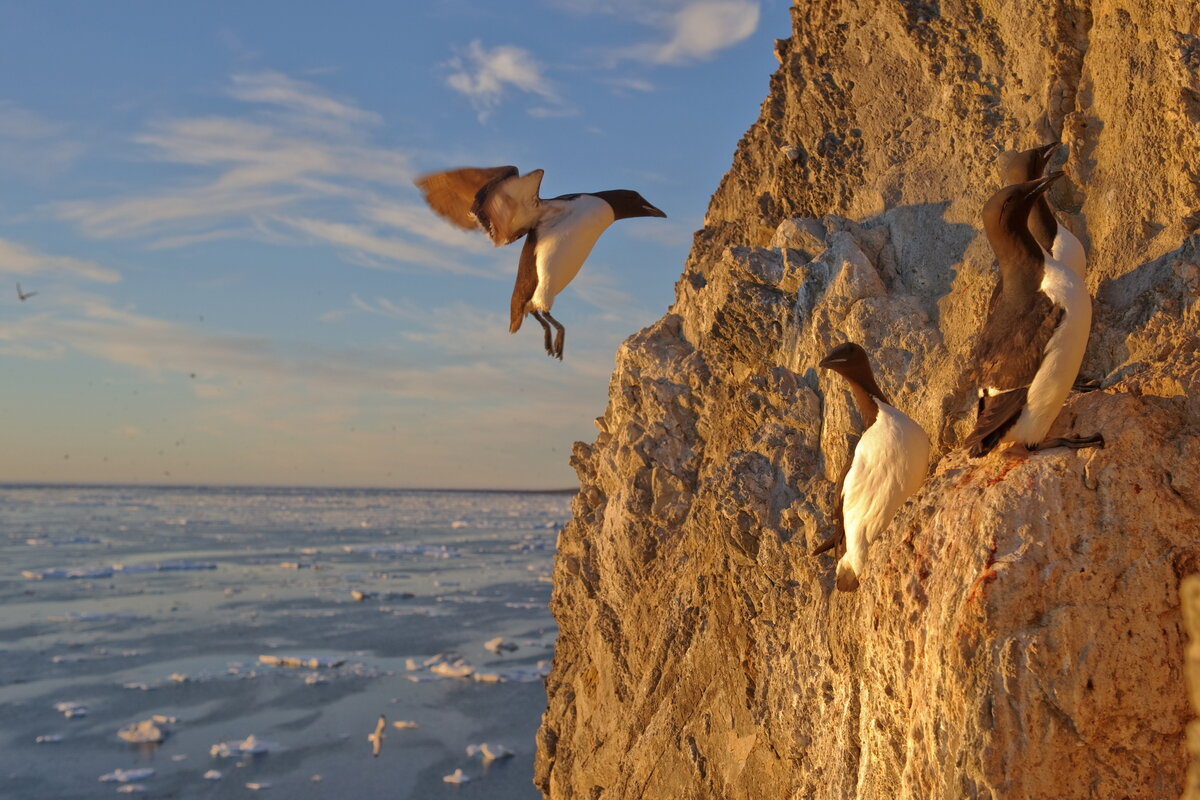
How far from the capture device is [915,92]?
5.47m

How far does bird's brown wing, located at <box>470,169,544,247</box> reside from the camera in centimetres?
507

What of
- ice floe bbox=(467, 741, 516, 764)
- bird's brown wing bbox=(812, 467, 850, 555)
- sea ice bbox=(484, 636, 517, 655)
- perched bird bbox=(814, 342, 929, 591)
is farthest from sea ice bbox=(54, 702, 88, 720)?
perched bird bbox=(814, 342, 929, 591)

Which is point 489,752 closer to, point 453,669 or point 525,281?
point 453,669

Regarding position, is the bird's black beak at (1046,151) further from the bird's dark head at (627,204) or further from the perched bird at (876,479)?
the bird's dark head at (627,204)

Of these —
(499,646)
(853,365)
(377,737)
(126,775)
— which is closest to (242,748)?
(126,775)

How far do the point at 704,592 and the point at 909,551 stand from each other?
202 centimetres

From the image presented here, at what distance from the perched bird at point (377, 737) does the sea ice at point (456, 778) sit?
1.11 metres

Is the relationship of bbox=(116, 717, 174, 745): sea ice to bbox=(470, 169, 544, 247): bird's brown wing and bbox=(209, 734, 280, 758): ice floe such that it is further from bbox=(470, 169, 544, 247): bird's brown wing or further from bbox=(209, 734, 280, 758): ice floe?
bbox=(470, 169, 544, 247): bird's brown wing

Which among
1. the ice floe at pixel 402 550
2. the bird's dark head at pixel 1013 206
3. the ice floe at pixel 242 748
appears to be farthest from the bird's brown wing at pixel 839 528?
the ice floe at pixel 402 550

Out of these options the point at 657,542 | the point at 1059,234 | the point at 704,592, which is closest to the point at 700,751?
the point at 704,592

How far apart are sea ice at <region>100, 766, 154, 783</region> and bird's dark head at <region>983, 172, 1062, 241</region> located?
11.0 m

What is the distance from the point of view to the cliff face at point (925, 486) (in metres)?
3.17

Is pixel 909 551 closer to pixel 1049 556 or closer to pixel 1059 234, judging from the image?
pixel 1049 556

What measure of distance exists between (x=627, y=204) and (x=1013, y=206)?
2341 mm
